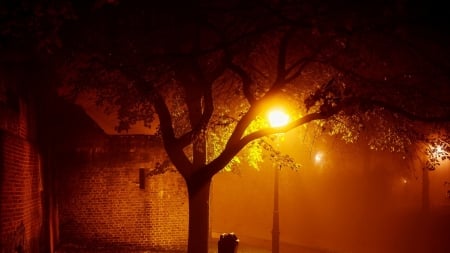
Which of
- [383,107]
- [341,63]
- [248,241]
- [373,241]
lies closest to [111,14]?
[341,63]

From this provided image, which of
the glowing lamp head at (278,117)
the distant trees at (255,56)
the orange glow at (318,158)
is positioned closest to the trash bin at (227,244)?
the distant trees at (255,56)

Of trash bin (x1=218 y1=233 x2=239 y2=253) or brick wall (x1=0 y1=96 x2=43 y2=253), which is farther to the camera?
trash bin (x1=218 y1=233 x2=239 y2=253)

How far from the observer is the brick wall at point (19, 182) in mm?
8523

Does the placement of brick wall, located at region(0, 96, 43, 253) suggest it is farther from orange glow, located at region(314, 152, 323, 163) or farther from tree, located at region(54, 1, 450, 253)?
orange glow, located at region(314, 152, 323, 163)

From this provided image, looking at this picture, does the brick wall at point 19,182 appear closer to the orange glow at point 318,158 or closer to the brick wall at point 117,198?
the brick wall at point 117,198

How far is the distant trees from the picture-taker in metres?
8.53

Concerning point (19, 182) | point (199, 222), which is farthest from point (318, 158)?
point (19, 182)

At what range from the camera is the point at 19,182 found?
381 inches

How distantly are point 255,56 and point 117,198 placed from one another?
298 inches

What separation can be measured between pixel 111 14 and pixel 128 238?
8.55 metres

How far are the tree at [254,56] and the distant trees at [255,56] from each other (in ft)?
0.07

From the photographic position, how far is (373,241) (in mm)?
20969

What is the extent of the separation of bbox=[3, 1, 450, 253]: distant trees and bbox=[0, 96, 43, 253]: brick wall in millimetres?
1563

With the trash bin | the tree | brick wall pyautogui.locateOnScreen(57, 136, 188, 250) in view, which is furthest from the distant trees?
brick wall pyautogui.locateOnScreen(57, 136, 188, 250)
